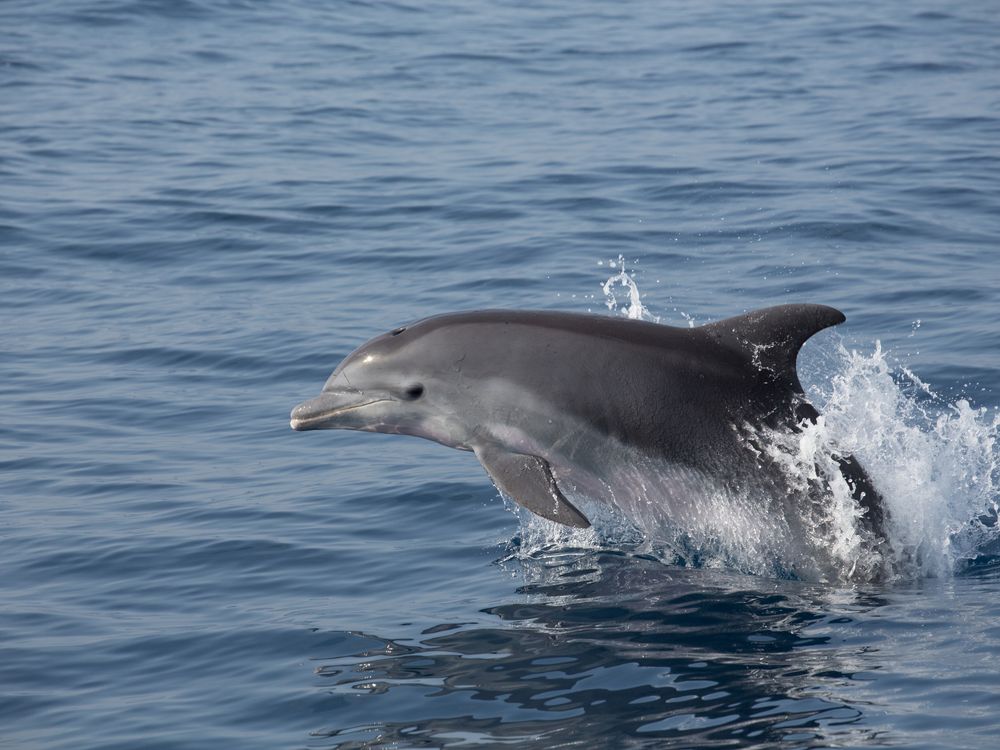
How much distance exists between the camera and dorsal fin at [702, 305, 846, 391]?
7441 millimetres

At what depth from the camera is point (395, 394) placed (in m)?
8.11

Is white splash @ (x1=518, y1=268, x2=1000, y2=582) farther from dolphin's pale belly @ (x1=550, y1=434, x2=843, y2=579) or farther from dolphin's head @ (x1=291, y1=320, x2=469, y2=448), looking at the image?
dolphin's head @ (x1=291, y1=320, x2=469, y2=448)

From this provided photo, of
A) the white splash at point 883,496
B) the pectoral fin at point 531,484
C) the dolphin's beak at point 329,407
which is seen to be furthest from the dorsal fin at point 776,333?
the dolphin's beak at point 329,407

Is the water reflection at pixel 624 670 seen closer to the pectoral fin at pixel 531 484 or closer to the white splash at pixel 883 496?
the white splash at pixel 883 496

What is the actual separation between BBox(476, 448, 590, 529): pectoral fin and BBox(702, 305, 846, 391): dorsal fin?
3.59 ft

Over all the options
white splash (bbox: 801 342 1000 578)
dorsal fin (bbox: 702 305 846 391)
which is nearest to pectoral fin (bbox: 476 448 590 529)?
dorsal fin (bbox: 702 305 846 391)

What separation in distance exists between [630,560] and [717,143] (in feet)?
40.6

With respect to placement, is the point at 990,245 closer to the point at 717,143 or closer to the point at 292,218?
the point at 717,143

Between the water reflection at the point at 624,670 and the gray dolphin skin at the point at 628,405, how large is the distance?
48 cm

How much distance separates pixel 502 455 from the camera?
7801 millimetres

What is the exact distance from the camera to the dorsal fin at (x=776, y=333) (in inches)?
293

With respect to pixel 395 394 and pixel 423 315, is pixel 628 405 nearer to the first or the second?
pixel 395 394

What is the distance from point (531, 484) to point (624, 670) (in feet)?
3.82

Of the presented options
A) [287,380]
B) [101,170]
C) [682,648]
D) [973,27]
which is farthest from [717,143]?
[682,648]
